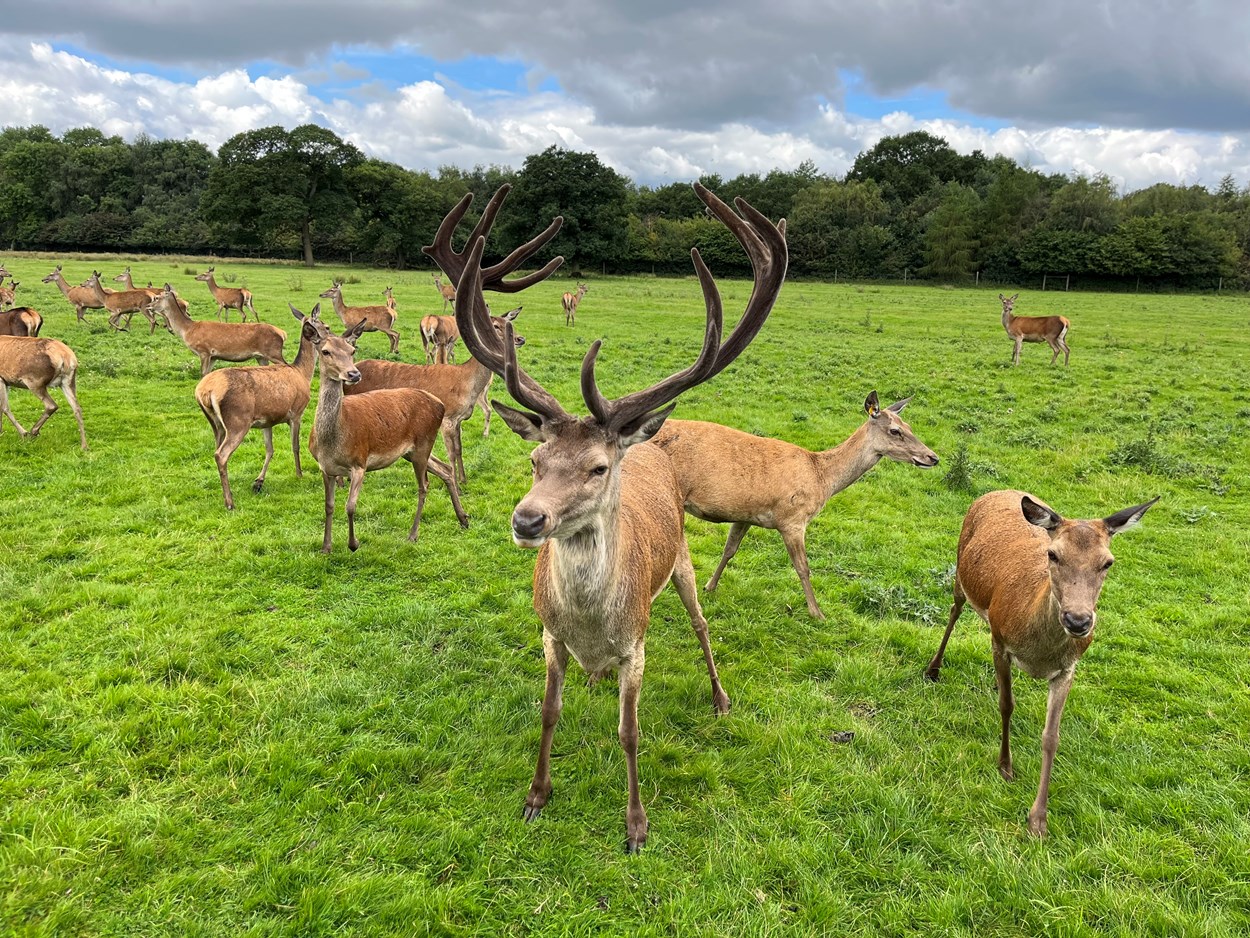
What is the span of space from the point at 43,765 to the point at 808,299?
125ft

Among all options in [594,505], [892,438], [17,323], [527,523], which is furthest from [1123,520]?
[17,323]

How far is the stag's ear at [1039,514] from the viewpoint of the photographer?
12.1 ft

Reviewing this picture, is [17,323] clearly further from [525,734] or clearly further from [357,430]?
[525,734]

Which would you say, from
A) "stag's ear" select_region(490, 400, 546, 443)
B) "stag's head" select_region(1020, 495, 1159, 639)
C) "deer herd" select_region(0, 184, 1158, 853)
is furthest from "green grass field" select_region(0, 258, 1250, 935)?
"stag's ear" select_region(490, 400, 546, 443)

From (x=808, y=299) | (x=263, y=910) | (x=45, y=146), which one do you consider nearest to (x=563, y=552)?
(x=263, y=910)

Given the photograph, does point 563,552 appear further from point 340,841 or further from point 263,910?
point 263,910

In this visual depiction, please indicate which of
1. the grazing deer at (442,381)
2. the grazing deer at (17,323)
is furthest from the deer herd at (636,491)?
the grazing deer at (17,323)

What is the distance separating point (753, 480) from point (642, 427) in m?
3.03

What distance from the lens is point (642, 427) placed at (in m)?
3.33

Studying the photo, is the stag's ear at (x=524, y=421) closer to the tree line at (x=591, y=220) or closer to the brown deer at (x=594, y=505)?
the brown deer at (x=594, y=505)

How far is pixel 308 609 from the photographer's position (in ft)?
18.0

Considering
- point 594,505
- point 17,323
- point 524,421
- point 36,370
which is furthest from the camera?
point 17,323

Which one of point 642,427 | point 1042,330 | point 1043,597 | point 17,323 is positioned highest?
point 1042,330

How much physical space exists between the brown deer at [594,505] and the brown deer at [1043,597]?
2058 mm
